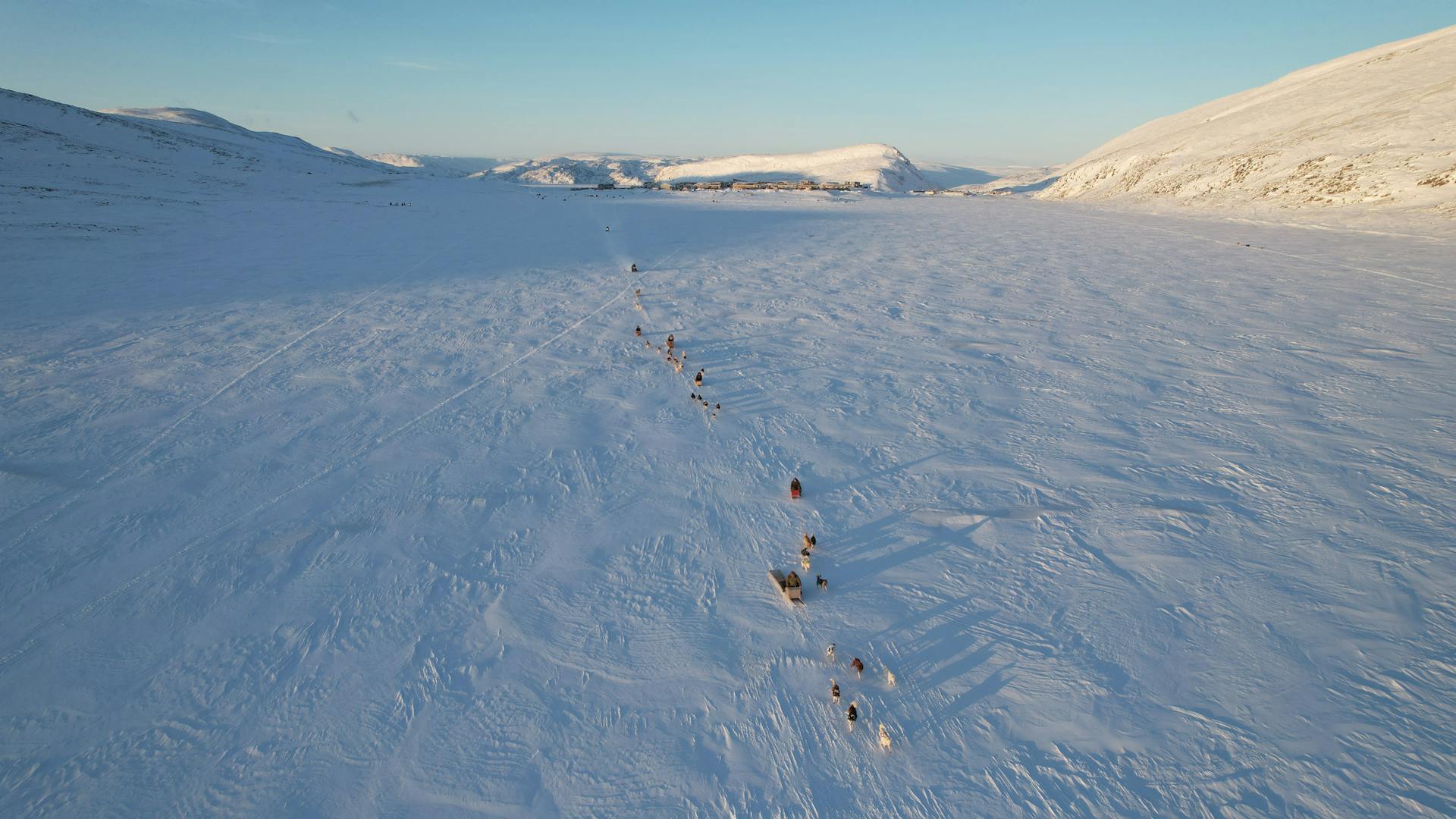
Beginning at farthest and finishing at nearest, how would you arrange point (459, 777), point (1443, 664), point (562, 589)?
point (562, 589) < point (1443, 664) < point (459, 777)

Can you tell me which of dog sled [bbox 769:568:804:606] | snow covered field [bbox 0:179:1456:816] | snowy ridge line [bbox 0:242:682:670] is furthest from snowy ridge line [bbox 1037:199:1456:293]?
snowy ridge line [bbox 0:242:682:670]

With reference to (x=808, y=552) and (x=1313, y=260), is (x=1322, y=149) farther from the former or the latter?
(x=808, y=552)

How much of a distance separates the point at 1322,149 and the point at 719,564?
1781 inches

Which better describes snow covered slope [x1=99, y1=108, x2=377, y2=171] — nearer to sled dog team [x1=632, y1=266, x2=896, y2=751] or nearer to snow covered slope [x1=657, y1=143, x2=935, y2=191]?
snow covered slope [x1=657, y1=143, x2=935, y2=191]

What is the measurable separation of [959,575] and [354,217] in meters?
33.5

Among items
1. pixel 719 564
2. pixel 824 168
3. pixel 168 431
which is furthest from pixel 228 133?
pixel 719 564

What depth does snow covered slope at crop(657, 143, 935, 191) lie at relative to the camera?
3039 inches

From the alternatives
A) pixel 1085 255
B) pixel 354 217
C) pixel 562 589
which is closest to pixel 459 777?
pixel 562 589

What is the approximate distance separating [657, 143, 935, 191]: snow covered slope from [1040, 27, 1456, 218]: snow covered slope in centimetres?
2625

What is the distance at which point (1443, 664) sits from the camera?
187 inches

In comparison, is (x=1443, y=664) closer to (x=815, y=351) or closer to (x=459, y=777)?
(x=459, y=777)

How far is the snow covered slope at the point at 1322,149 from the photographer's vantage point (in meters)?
27.4

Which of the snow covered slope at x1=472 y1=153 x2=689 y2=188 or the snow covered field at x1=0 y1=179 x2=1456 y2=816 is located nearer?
the snow covered field at x1=0 y1=179 x2=1456 y2=816

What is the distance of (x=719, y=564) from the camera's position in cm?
589
